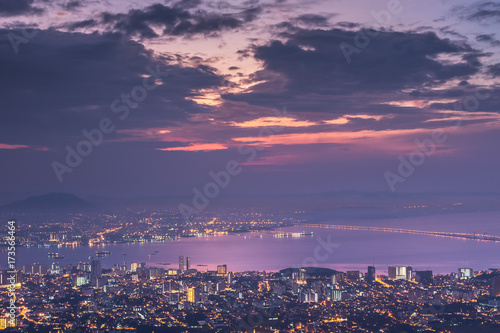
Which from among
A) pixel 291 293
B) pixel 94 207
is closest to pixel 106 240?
pixel 94 207

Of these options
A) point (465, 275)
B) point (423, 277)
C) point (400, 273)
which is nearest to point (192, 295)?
point (423, 277)

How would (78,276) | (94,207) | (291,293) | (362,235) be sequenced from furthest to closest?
(94,207) < (362,235) < (78,276) < (291,293)

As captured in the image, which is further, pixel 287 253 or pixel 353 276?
pixel 287 253

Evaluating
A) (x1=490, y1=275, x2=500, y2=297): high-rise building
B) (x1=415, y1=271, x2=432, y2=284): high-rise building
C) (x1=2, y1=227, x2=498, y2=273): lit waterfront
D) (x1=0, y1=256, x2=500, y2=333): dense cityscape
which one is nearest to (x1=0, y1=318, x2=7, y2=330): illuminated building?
(x1=0, y1=256, x2=500, y2=333): dense cityscape

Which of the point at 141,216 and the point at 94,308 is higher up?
the point at 141,216

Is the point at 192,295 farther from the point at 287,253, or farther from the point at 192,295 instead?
Answer: the point at 287,253

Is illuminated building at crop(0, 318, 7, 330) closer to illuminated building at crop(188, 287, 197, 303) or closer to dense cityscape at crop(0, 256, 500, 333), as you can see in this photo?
dense cityscape at crop(0, 256, 500, 333)


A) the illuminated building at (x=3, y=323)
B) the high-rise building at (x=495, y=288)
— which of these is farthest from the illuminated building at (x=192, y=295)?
the high-rise building at (x=495, y=288)

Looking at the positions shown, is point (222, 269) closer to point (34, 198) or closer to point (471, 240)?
point (471, 240)
